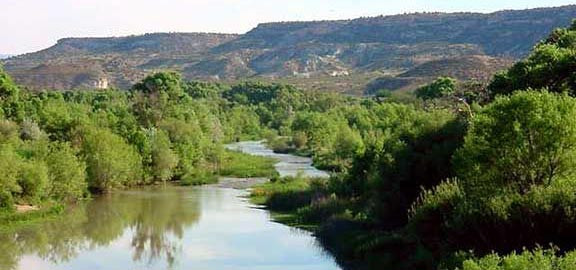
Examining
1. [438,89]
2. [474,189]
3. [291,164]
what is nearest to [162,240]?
[474,189]

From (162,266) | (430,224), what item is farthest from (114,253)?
(430,224)

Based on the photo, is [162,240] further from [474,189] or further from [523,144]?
[523,144]

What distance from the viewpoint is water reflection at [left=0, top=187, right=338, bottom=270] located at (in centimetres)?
3641

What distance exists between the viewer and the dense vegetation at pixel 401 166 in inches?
955

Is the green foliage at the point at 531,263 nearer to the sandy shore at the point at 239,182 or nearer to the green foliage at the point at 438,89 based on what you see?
the sandy shore at the point at 239,182

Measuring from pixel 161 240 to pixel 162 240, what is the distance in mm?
58

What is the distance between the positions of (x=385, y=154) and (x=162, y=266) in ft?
39.9

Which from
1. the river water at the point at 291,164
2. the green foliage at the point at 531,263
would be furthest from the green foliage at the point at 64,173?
the green foliage at the point at 531,263

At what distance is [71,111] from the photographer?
2938 inches

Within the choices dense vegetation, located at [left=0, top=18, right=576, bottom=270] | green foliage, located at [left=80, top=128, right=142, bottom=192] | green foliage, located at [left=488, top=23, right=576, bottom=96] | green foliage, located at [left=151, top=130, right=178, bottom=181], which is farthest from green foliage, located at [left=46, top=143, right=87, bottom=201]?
green foliage, located at [left=488, top=23, right=576, bottom=96]

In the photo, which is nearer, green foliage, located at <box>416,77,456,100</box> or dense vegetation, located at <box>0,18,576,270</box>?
dense vegetation, located at <box>0,18,576,270</box>

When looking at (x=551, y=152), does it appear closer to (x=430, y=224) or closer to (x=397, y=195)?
(x=430, y=224)

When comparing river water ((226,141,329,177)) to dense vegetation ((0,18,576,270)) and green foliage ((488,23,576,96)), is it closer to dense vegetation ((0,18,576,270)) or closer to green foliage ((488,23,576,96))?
dense vegetation ((0,18,576,270))

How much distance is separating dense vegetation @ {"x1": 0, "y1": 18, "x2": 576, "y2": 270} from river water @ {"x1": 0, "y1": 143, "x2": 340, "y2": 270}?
212 centimetres
